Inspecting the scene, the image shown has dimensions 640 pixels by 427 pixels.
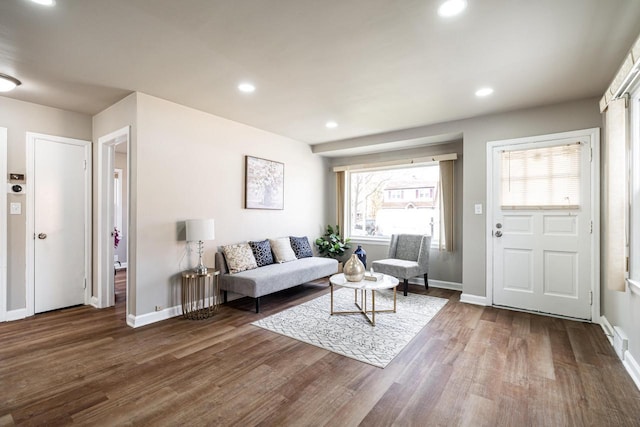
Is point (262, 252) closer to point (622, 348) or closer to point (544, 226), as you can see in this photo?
point (544, 226)

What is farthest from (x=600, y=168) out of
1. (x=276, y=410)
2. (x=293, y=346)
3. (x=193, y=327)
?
(x=193, y=327)

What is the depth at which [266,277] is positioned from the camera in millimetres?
3760

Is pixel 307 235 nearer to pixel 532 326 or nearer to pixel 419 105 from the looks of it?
pixel 419 105

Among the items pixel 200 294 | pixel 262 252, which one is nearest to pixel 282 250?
pixel 262 252

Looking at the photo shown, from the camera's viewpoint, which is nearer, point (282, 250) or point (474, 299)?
point (474, 299)

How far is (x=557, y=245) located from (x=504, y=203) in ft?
2.38

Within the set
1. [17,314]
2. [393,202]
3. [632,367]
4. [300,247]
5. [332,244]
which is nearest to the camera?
[632,367]

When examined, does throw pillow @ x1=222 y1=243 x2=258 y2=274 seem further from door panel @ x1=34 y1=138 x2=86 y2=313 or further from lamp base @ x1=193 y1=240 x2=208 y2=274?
door panel @ x1=34 y1=138 x2=86 y2=313

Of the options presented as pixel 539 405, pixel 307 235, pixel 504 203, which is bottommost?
pixel 539 405

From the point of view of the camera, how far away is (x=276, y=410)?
1.88 meters

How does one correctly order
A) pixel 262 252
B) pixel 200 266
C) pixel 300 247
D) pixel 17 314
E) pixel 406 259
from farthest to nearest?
pixel 300 247
pixel 406 259
pixel 262 252
pixel 200 266
pixel 17 314

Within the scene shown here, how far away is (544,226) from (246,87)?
3.73 meters

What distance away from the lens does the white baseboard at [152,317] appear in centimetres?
327

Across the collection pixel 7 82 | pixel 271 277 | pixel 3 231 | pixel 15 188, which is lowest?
pixel 271 277
